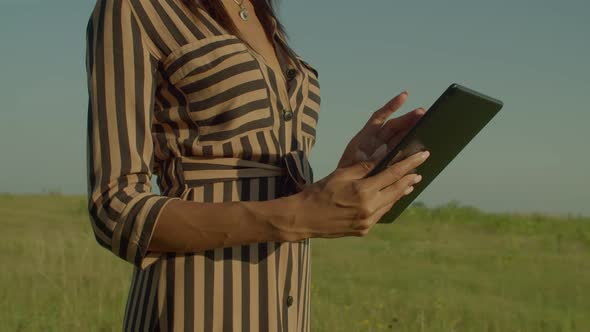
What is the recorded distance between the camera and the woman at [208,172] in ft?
3.82

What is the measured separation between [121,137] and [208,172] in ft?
0.65

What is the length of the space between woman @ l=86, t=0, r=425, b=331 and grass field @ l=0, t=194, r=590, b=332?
3602 millimetres

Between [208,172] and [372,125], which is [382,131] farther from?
[208,172]

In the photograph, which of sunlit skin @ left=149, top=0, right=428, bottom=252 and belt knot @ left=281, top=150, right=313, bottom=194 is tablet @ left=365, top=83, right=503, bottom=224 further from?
belt knot @ left=281, top=150, right=313, bottom=194

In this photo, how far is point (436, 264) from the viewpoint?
396 inches

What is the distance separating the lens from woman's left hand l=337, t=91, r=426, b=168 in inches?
57.3

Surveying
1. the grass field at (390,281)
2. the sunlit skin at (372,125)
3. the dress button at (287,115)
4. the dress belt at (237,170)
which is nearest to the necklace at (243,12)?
the sunlit skin at (372,125)

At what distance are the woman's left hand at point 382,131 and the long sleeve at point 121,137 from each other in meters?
0.46

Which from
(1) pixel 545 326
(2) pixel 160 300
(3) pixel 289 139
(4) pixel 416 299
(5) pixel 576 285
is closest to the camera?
(2) pixel 160 300

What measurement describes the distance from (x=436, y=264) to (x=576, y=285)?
224 cm

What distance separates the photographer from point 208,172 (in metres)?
1.35

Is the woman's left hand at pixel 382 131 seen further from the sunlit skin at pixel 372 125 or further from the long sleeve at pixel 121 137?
the long sleeve at pixel 121 137

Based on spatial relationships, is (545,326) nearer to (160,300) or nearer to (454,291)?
(454,291)

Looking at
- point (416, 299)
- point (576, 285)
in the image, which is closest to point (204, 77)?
point (416, 299)
